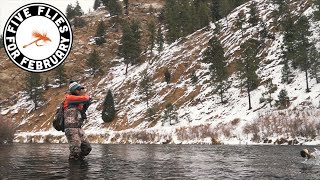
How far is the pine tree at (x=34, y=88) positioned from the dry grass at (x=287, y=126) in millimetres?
67262

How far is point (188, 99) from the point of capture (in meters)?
67.6

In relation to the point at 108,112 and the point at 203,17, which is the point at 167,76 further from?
the point at 203,17

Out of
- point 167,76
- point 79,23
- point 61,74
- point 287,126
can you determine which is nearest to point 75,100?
point 287,126

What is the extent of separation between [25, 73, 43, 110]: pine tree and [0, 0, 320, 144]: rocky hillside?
2.70 m

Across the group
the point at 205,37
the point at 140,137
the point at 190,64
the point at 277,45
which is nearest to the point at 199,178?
the point at 140,137

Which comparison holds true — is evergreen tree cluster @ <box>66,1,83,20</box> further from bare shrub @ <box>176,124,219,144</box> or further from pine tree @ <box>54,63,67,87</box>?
bare shrub @ <box>176,124,219,144</box>

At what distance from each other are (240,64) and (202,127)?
16.1 meters

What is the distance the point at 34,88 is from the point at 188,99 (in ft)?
158

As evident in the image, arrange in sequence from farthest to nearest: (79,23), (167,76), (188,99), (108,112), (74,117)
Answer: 1. (79,23)
2. (167,76)
3. (108,112)
4. (188,99)
5. (74,117)

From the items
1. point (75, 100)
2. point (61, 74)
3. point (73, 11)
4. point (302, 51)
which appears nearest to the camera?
point (75, 100)

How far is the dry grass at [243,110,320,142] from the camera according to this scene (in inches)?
1384

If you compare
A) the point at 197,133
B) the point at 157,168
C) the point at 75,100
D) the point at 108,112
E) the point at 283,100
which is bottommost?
the point at 157,168

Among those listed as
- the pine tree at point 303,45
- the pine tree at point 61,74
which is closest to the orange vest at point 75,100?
the pine tree at point 303,45

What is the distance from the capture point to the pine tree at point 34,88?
304ft
